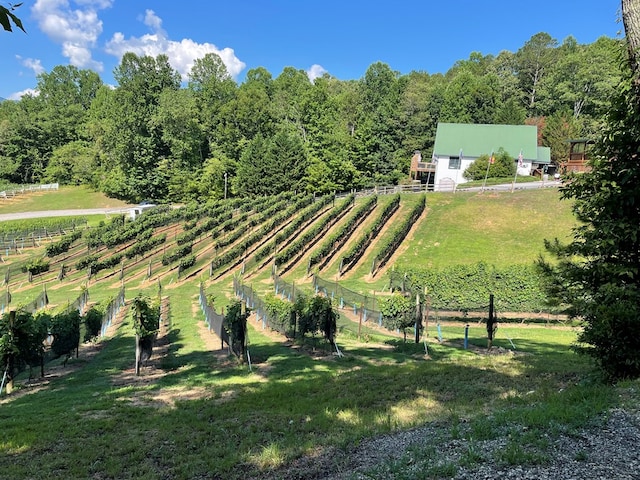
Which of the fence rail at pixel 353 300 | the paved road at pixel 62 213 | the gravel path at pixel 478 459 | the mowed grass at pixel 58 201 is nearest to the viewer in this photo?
the gravel path at pixel 478 459

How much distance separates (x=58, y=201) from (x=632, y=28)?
84267mm

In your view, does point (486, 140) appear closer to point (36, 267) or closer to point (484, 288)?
point (484, 288)

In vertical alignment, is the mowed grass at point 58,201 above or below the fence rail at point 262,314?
above

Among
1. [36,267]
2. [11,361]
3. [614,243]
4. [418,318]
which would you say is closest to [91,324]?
[11,361]

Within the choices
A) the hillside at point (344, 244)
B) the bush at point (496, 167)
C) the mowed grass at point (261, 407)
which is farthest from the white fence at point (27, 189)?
the mowed grass at point (261, 407)

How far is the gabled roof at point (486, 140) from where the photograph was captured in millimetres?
58906

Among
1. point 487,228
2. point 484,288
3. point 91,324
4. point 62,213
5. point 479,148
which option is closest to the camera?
point 91,324

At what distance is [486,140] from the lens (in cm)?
6019

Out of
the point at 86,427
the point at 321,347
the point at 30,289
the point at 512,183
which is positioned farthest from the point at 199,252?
the point at 512,183

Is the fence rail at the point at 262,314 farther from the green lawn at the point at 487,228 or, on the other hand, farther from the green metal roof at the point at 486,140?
the green metal roof at the point at 486,140

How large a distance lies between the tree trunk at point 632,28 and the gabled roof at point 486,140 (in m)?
52.4

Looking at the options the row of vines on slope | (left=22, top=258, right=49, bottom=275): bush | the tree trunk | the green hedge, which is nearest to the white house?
the row of vines on slope

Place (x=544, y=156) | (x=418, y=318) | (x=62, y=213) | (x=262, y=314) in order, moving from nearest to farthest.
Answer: (x=418, y=318) → (x=262, y=314) → (x=544, y=156) → (x=62, y=213)

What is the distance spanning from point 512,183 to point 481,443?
154ft
